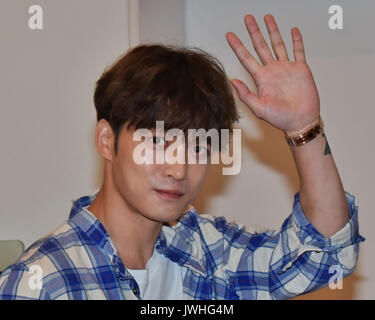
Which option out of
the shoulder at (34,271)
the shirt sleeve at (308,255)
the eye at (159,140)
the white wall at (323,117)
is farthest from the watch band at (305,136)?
the white wall at (323,117)

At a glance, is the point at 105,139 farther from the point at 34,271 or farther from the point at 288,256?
the point at 288,256

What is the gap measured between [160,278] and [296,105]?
15.1 inches

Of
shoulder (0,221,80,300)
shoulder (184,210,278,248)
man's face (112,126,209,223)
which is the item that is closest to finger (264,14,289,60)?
man's face (112,126,209,223)

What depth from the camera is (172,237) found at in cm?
116

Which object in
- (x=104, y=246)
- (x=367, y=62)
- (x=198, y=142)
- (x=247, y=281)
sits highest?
(x=367, y=62)

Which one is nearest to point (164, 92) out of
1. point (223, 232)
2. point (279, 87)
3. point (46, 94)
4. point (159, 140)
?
point (159, 140)

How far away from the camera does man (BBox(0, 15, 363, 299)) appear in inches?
40.4

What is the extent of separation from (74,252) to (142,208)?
133mm

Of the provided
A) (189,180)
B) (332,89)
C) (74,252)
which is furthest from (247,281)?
(332,89)

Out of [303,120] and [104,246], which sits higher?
[303,120]

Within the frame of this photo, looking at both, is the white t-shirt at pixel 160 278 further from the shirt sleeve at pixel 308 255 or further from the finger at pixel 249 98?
the finger at pixel 249 98

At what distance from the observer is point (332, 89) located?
165 cm

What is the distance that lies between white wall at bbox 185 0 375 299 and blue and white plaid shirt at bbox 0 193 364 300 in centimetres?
43

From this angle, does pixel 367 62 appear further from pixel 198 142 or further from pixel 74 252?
pixel 74 252
